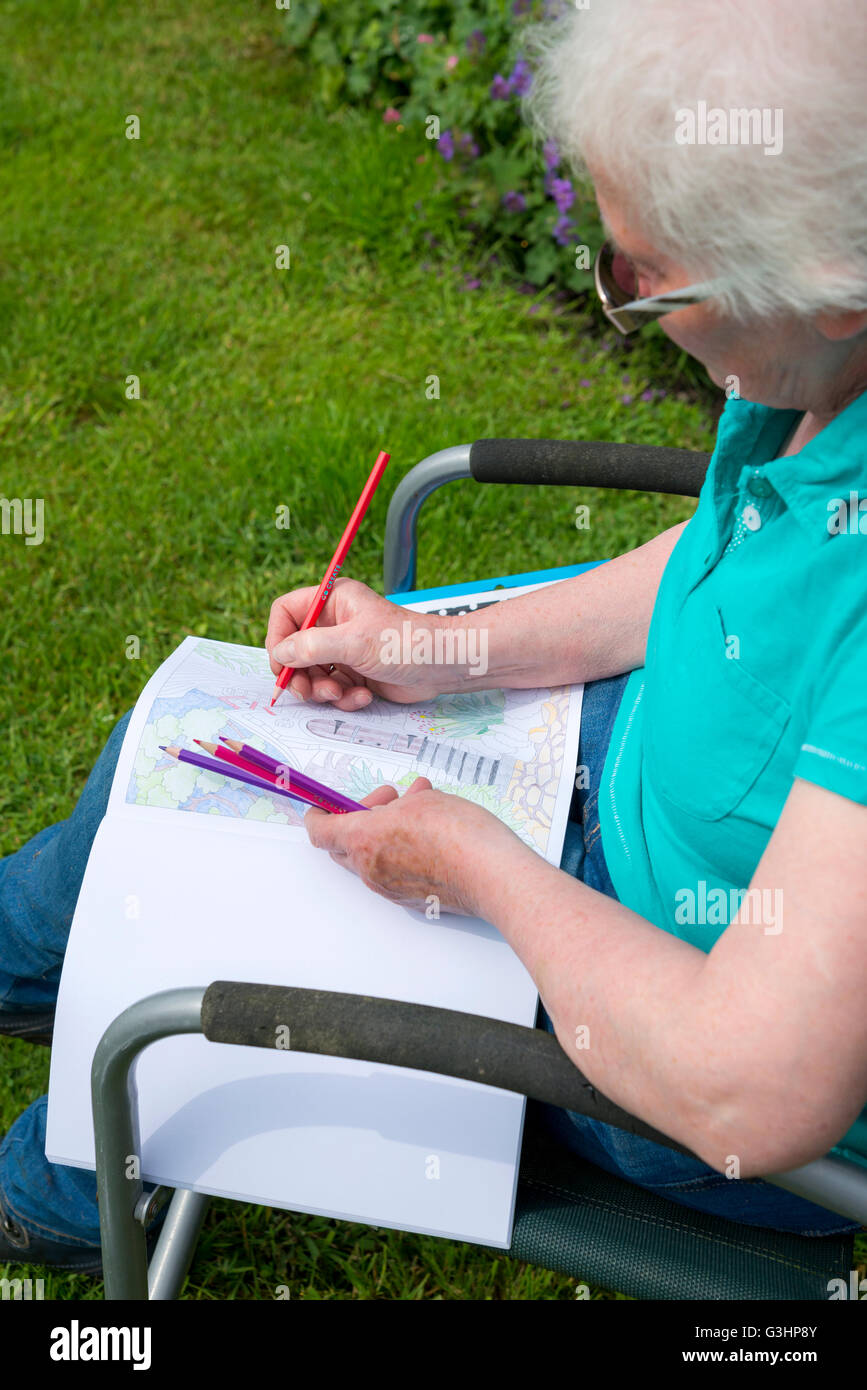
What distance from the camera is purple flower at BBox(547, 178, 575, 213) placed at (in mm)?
3213

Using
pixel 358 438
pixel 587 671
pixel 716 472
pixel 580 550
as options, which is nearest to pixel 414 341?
pixel 358 438

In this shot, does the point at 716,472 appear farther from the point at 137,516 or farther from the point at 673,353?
the point at 673,353

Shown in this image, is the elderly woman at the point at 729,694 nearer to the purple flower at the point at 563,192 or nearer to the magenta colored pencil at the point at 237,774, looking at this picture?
the magenta colored pencil at the point at 237,774

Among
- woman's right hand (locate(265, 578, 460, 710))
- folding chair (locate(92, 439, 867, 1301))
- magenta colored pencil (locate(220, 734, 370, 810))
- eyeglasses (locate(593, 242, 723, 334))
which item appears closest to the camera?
eyeglasses (locate(593, 242, 723, 334))

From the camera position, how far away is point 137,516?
2889 mm

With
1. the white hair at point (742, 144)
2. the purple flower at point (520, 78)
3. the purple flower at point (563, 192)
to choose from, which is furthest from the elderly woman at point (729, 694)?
the purple flower at point (520, 78)

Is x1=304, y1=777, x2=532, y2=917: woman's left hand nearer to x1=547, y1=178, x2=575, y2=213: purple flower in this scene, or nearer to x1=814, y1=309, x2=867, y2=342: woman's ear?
x1=814, y1=309, x2=867, y2=342: woman's ear

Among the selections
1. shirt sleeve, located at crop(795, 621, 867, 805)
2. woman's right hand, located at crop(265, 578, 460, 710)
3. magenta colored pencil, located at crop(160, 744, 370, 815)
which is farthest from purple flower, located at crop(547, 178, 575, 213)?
shirt sleeve, located at crop(795, 621, 867, 805)

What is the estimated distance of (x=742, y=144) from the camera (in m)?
0.81

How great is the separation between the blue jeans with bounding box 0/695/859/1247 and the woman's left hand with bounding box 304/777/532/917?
7.4 inches

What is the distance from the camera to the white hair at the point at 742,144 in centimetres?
78

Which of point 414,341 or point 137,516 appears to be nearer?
point 137,516

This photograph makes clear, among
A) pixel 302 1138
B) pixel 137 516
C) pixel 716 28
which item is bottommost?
pixel 302 1138
